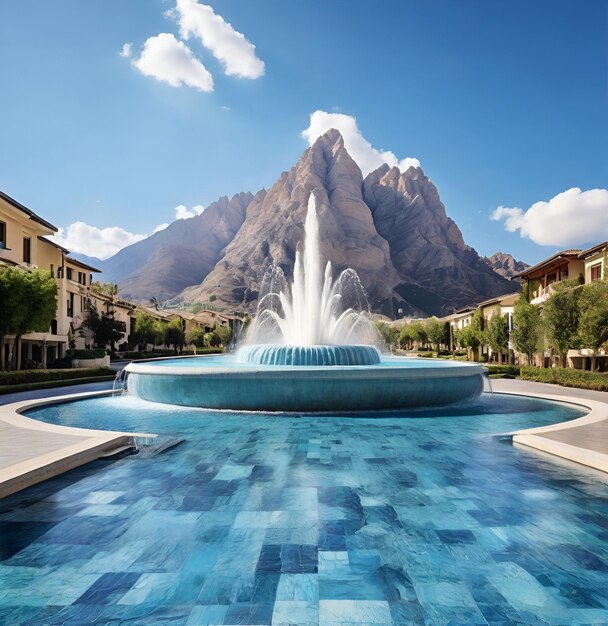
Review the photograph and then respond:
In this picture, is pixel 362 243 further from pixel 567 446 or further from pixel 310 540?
pixel 310 540

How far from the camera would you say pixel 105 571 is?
147 inches

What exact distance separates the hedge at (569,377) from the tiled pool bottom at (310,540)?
15420 millimetres

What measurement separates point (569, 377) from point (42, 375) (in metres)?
25.2

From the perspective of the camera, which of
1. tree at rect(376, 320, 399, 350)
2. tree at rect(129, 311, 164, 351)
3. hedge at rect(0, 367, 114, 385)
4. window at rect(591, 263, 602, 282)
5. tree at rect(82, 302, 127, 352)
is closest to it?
hedge at rect(0, 367, 114, 385)

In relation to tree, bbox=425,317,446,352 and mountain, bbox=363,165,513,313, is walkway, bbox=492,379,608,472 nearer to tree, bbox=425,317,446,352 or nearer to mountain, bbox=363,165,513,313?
tree, bbox=425,317,446,352

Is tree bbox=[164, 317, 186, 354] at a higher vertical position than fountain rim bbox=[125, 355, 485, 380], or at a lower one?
higher

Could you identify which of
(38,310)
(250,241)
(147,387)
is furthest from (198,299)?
(147,387)

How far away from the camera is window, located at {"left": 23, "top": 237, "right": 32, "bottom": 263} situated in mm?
31281

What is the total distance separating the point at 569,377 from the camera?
73.0ft

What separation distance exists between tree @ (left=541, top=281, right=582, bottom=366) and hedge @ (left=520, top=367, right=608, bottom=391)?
2207 millimetres

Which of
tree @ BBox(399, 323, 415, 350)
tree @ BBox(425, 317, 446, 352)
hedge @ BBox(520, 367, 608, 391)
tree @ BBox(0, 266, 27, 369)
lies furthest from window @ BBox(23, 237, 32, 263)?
tree @ BBox(399, 323, 415, 350)

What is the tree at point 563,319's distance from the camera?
2522 cm

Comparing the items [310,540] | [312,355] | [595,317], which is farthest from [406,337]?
[310,540]

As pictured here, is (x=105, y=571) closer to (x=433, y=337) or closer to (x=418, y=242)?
(x=433, y=337)
